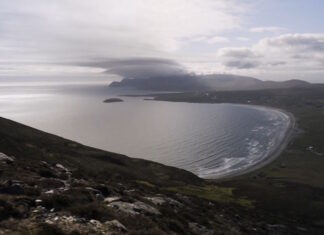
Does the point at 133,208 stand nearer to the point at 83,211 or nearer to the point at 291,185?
the point at 83,211

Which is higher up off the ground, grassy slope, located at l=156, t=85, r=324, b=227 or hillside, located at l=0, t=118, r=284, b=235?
hillside, located at l=0, t=118, r=284, b=235

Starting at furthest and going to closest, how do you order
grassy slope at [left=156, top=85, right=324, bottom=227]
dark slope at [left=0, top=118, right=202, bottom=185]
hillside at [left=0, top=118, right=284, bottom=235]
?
grassy slope at [left=156, top=85, right=324, bottom=227], dark slope at [left=0, top=118, right=202, bottom=185], hillside at [left=0, top=118, right=284, bottom=235]

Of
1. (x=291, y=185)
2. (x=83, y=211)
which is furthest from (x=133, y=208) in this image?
(x=291, y=185)

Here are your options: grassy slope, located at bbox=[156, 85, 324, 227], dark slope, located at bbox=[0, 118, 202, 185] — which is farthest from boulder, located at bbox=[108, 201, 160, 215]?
grassy slope, located at bbox=[156, 85, 324, 227]

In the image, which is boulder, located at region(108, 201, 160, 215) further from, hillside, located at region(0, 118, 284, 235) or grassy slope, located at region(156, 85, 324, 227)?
grassy slope, located at region(156, 85, 324, 227)

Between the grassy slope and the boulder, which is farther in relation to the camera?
the grassy slope

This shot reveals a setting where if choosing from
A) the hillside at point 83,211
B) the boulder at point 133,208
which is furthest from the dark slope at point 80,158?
the boulder at point 133,208

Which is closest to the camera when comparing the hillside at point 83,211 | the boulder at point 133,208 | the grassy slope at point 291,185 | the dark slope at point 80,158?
the hillside at point 83,211

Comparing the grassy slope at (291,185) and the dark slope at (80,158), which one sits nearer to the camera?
the dark slope at (80,158)

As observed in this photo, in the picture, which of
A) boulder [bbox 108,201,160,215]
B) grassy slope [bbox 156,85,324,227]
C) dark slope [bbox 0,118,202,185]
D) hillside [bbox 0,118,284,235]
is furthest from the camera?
grassy slope [bbox 156,85,324,227]

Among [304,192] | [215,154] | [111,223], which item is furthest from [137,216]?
[215,154]

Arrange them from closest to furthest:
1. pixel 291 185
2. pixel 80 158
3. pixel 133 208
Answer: pixel 133 208 → pixel 80 158 → pixel 291 185

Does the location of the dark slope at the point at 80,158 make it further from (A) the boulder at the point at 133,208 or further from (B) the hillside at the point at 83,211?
(A) the boulder at the point at 133,208
